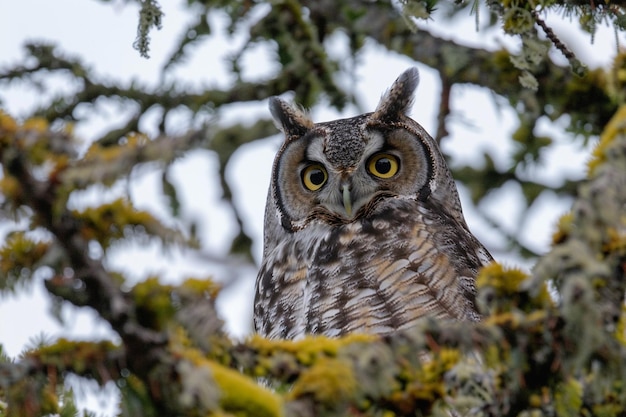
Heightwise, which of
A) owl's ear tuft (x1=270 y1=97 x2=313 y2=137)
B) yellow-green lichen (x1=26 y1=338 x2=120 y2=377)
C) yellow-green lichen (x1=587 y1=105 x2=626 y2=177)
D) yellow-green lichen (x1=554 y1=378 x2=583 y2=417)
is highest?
owl's ear tuft (x1=270 y1=97 x2=313 y2=137)

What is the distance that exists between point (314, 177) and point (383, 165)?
0.30 meters

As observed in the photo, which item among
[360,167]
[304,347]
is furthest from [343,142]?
[304,347]

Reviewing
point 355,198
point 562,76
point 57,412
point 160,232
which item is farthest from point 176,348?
point 562,76

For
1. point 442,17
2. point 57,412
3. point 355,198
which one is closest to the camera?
point 57,412

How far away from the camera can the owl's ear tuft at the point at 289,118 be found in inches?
136

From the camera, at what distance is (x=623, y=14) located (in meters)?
2.18

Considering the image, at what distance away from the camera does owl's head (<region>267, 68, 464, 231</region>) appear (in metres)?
3.18

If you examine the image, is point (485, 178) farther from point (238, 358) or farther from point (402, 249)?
point (238, 358)

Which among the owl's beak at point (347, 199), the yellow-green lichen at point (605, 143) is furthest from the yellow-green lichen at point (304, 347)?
the owl's beak at point (347, 199)

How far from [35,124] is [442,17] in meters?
2.95

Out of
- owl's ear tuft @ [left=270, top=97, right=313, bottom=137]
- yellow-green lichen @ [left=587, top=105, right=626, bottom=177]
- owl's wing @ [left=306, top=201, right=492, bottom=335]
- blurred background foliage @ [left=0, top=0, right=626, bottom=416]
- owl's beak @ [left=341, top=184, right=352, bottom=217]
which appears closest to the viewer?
blurred background foliage @ [left=0, top=0, right=626, bottom=416]

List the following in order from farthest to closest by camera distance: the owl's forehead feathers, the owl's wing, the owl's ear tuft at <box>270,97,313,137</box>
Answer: the owl's ear tuft at <box>270,97,313,137</box> → the owl's forehead feathers → the owl's wing

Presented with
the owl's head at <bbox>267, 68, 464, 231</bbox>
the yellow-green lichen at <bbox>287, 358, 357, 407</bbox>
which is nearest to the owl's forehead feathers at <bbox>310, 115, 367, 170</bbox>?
the owl's head at <bbox>267, 68, 464, 231</bbox>

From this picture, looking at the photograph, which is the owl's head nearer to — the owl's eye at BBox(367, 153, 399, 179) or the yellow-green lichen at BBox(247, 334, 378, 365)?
the owl's eye at BBox(367, 153, 399, 179)
